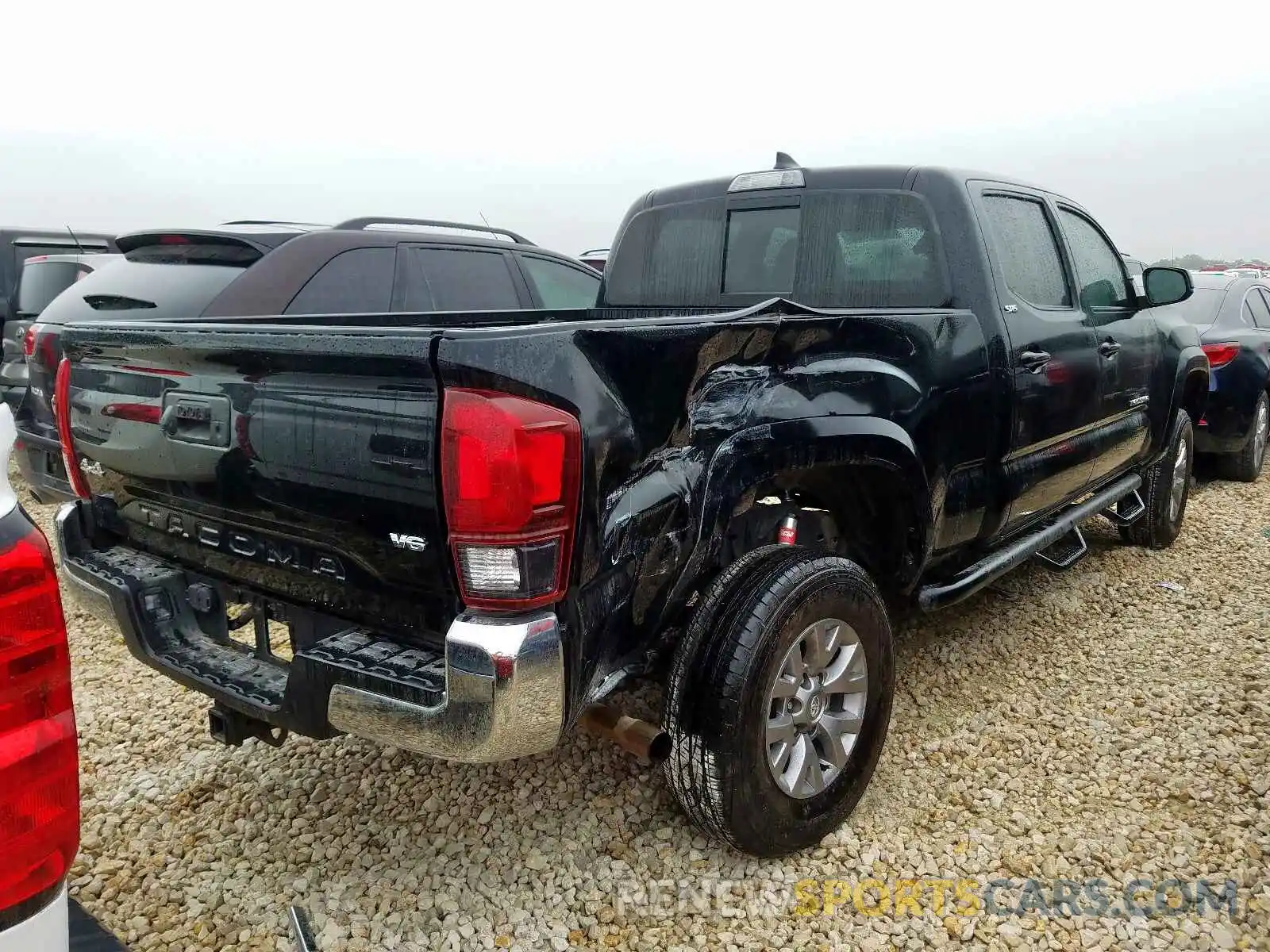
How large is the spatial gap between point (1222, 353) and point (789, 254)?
4.88 metres

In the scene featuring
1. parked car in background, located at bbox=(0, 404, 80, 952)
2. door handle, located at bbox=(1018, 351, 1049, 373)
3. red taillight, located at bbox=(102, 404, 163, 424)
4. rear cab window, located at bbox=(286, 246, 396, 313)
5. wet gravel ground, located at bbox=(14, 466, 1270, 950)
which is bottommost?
wet gravel ground, located at bbox=(14, 466, 1270, 950)

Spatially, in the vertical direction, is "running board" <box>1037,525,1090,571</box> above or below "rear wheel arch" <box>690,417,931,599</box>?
below

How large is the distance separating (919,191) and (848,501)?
3.84 ft

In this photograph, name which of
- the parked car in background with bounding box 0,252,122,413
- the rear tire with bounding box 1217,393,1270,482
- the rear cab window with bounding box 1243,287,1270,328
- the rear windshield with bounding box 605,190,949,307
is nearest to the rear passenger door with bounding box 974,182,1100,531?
the rear windshield with bounding box 605,190,949,307

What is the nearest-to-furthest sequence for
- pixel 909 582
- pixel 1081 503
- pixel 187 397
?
1. pixel 187 397
2. pixel 909 582
3. pixel 1081 503

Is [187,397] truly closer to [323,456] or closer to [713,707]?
[323,456]

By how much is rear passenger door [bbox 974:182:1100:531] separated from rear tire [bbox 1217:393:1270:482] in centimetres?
407

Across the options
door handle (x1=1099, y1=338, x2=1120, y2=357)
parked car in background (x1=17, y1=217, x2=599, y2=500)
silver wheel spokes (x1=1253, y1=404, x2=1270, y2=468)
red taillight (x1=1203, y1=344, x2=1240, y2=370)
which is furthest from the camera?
silver wheel spokes (x1=1253, y1=404, x2=1270, y2=468)

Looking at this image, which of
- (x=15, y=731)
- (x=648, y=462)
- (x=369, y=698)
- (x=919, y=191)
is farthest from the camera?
(x=919, y=191)

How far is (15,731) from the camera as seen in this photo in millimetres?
1233

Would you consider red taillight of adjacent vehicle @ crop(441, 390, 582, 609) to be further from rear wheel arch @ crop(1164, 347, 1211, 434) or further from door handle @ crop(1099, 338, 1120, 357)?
rear wheel arch @ crop(1164, 347, 1211, 434)

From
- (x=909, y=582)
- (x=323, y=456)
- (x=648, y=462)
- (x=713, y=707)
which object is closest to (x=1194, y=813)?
(x=909, y=582)

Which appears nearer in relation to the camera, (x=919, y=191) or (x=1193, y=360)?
(x=919, y=191)

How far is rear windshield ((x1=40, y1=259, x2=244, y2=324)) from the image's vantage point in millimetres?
4668
